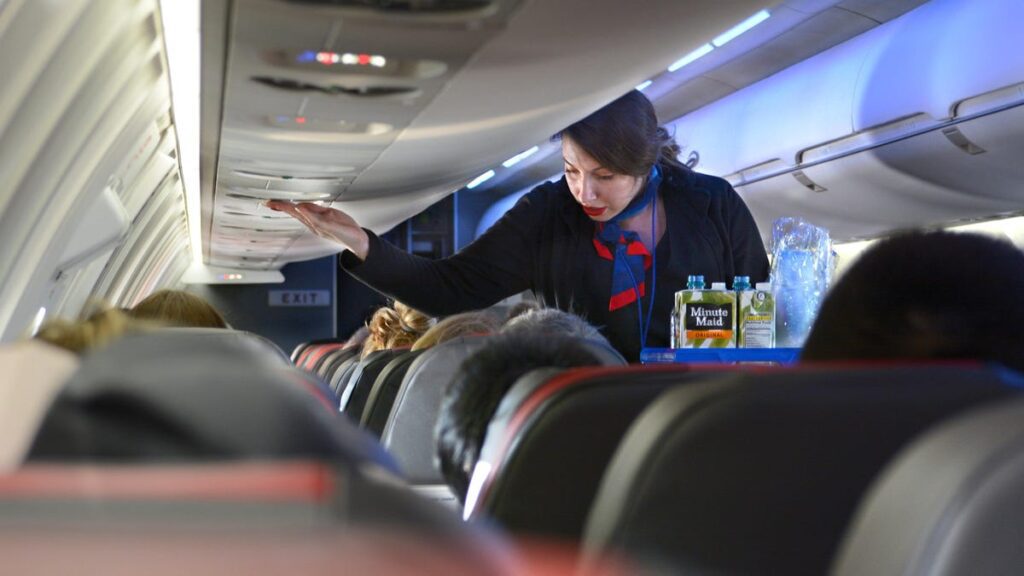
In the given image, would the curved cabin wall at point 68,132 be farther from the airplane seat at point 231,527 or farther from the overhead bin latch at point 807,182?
the overhead bin latch at point 807,182

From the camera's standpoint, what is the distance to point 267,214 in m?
8.89

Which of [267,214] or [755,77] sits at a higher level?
[755,77]

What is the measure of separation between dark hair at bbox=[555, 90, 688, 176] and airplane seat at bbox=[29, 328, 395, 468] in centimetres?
366

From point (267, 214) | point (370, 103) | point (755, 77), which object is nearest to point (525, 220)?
point (370, 103)

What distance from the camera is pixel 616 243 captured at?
4.57m

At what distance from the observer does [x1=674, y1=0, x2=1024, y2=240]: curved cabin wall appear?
6.79 metres

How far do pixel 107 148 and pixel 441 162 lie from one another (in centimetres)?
207

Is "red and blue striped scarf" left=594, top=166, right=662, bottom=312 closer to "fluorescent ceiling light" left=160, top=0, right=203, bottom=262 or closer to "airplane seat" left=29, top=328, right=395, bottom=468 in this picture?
"fluorescent ceiling light" left=160, top=0, right=203, bottom=262

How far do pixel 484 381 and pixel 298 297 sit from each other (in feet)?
55.8

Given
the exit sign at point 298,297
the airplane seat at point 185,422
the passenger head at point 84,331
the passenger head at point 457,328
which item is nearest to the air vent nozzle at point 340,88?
the passenger head at point 457,328

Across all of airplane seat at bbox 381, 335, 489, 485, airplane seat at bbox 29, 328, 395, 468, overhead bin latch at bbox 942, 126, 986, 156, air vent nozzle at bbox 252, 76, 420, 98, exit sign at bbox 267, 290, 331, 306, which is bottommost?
airplane seat at bbox 381, 335, 489, 485

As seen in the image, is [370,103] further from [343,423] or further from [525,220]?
[343,423]

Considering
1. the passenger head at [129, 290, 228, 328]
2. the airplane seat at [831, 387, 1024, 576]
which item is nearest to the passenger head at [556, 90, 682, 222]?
the passenger head at [129, 290, 228, 328]

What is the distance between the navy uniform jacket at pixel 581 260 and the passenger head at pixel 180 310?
0.55m
